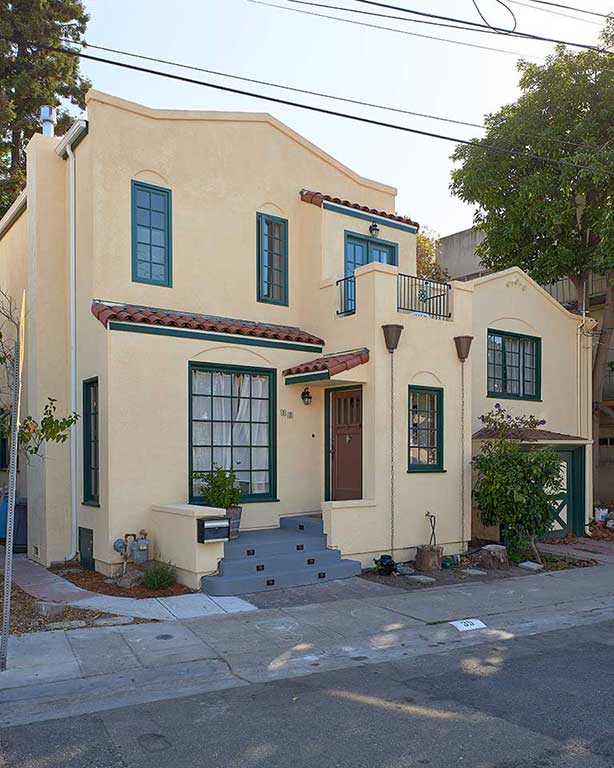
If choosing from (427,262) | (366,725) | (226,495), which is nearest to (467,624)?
(366,725)

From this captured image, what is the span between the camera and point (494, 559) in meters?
12.1

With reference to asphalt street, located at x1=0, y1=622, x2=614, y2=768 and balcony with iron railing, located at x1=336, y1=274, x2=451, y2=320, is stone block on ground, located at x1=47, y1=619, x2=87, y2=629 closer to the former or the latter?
asphalt street, located at x1=0, y1=622, x2=614, y2=768

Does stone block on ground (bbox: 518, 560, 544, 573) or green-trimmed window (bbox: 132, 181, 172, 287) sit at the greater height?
green-trimmed window (bbox: 132, 181, 172, 287)

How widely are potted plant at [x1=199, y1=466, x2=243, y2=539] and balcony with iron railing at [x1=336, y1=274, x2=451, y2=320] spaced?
3.73 meters

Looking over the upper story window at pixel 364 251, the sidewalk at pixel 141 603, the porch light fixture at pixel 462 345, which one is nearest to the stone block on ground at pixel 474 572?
the porch light fixture at pixel 462 345

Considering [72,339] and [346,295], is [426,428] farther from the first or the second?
[72,339]

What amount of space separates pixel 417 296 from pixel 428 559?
4.67 metres

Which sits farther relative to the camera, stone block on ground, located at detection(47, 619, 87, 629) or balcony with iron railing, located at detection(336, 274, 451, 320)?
balcony with iron railing, located at detection(336, 274, 451, 320)

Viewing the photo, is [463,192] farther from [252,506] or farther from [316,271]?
[252,506]

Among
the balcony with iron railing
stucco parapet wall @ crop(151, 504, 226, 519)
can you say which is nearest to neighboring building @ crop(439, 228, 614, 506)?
the balcony with iron railing

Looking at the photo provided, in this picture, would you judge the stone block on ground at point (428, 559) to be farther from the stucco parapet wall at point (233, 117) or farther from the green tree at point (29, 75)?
the green tree at point (29, 75)

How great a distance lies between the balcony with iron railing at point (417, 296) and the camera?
12953mm

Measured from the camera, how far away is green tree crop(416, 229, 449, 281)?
23.8 meters

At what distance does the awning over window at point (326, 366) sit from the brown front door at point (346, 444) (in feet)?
2.51
